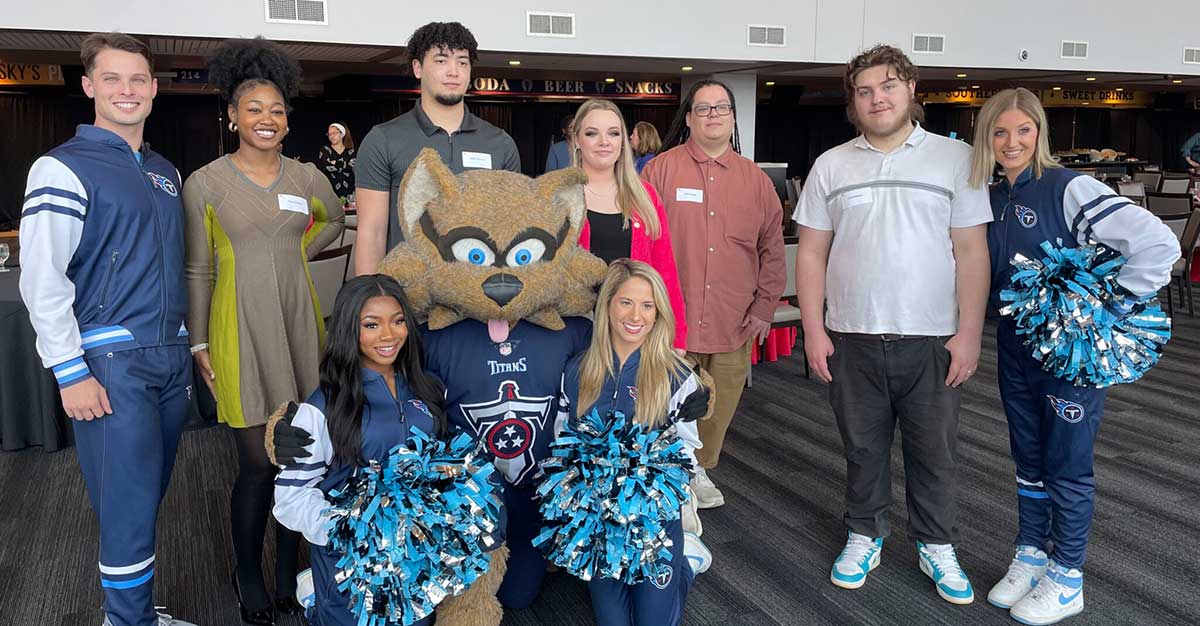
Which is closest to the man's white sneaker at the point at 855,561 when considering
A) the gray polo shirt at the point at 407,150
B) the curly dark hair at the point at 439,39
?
the gray polo shirt at the point at 407,150

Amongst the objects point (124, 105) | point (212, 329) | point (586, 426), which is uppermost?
point (124, 105)

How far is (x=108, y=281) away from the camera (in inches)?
79.4

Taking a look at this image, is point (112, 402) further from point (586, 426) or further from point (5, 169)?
point (5, 169)

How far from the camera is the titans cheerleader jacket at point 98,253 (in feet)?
6.27

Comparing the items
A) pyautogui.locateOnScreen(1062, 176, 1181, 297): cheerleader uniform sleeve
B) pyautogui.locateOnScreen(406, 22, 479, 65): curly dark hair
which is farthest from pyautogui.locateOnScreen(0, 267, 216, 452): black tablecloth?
pyautogui.locateOnScreen(1062, 176, 1181, 297): cheerleader uniform sleeve

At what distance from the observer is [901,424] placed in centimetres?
263

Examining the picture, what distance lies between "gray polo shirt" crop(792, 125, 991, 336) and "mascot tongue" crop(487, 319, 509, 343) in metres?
1.03

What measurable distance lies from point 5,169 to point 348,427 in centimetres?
1185

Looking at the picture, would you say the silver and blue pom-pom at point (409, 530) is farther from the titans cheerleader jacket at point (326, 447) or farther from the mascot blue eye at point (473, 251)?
the mascot blue eye at point (473, 251)

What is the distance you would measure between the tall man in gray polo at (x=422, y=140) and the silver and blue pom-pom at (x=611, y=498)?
0.85 m

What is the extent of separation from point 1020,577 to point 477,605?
1.61 meters

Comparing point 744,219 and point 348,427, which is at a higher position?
point 744,219

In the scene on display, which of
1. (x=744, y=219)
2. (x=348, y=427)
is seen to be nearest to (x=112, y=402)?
(x=348, y=427)

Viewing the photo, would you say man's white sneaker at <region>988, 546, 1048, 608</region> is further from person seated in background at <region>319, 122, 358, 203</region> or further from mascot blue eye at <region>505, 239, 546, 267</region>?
person seated in background at <region>319, 122, 358, 203</region>
